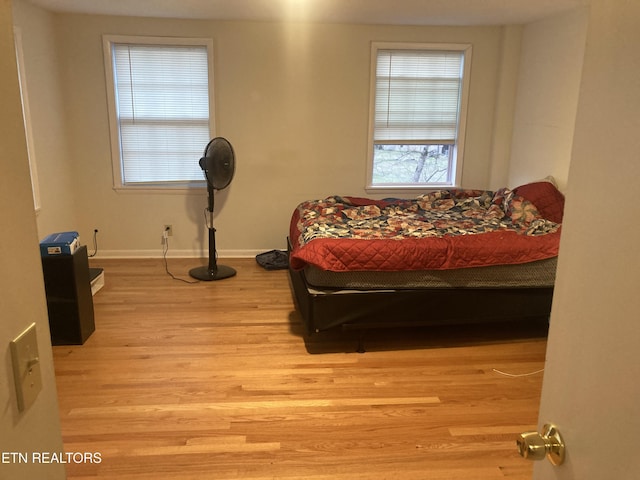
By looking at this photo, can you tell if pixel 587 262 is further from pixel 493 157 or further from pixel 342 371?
pixel 493 157

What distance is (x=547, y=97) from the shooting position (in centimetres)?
439

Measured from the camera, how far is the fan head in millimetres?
4199

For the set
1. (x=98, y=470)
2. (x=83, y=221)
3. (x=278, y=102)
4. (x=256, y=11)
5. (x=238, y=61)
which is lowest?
(x=98, y=470)

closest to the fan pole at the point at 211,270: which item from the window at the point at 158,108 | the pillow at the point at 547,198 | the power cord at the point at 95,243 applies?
the window at the point at 158,108

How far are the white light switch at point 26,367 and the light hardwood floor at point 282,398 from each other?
57.2 inches

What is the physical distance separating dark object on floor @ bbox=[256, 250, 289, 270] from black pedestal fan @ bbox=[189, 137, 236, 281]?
345 mm

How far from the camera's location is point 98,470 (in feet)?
6.77

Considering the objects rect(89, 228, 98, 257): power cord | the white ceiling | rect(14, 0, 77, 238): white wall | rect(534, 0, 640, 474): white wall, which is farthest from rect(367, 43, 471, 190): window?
rect(534, 0, 640, 474): white wall

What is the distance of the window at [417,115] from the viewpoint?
193 inches

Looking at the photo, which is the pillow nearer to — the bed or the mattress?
the bed

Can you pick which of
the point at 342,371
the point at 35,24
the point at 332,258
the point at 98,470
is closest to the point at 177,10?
the point at 35,24

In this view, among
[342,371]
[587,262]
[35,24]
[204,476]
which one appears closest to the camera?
[587,262]

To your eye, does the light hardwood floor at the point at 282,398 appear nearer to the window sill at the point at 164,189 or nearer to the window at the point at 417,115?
the window sill at the point at 164,189

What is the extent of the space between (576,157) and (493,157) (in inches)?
183
